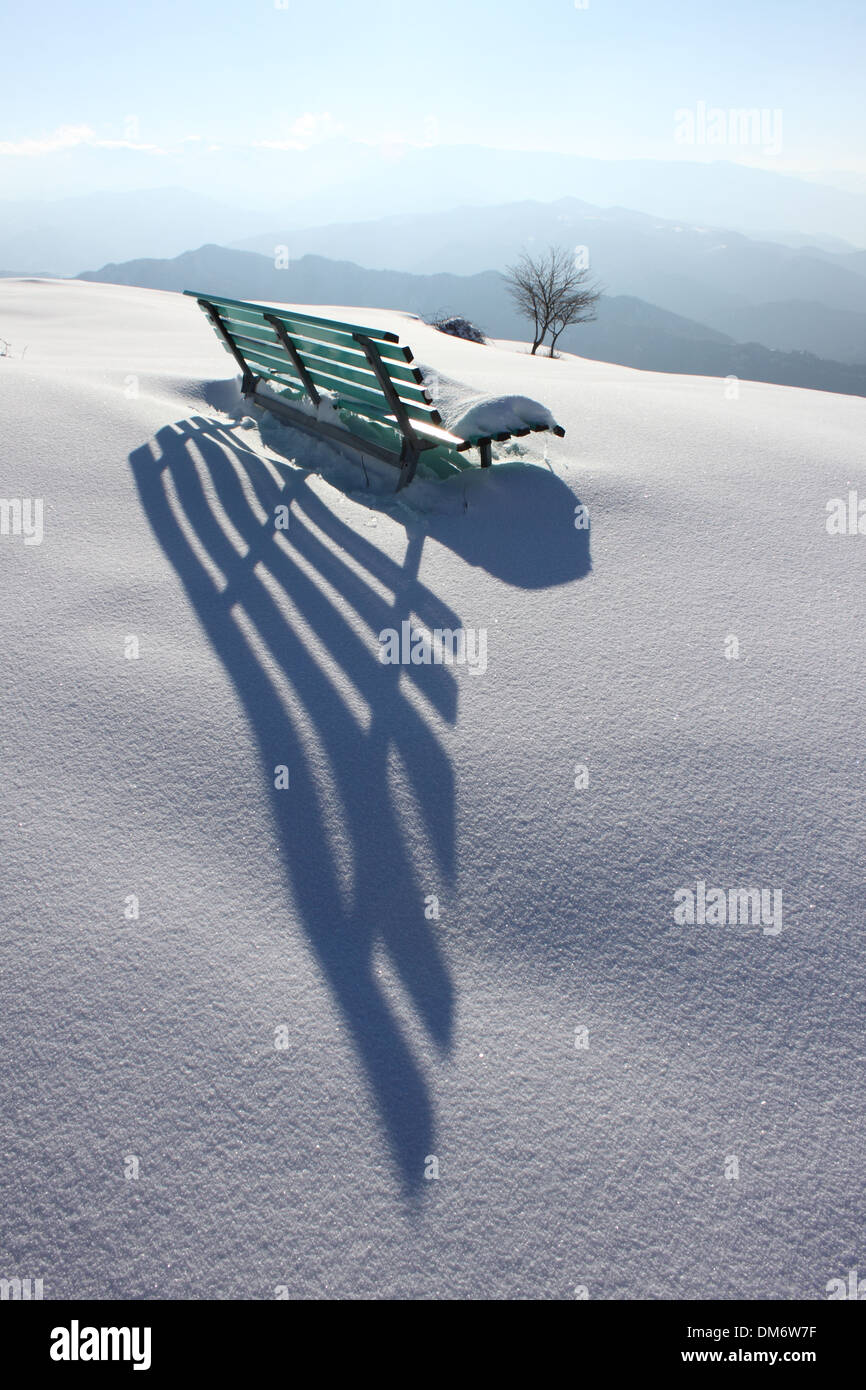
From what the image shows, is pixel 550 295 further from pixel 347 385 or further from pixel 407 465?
pixel 407 465

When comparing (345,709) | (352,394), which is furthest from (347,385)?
(345,709)

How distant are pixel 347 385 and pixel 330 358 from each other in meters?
0.25

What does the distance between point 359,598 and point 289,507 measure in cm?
141

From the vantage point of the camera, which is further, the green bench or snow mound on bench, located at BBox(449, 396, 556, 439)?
snow mound on bench, located at BBox(449, 396, 556, 439)

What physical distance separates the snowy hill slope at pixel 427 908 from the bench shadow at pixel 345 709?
2 centimetres

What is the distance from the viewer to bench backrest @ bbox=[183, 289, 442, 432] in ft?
15.1

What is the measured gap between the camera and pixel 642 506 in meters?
5.04

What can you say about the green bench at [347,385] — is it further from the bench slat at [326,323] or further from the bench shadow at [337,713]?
the bench shadow at [337,713]

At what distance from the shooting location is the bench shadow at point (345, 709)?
7.24 ft

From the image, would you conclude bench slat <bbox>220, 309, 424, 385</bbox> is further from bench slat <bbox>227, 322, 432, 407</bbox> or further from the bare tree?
the bare tree

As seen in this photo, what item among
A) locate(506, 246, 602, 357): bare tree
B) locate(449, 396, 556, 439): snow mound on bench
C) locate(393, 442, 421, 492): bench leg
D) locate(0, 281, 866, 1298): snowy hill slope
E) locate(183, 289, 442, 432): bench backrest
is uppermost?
locate(506, 246, 602, 357): bare tree

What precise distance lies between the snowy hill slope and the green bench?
704 millimetres

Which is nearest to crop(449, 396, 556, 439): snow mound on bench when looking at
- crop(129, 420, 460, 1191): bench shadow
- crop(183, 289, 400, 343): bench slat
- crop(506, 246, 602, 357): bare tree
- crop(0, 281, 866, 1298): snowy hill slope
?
crop(0, 281, 866, 1298): snowy hill slope

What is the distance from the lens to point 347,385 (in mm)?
5281
